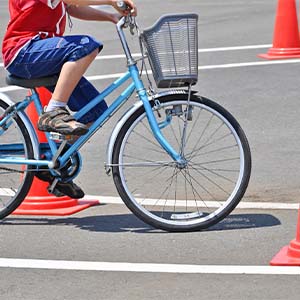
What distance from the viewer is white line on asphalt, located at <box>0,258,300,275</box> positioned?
19.4ft

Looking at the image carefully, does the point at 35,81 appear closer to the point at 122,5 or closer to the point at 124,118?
the point at 124,118

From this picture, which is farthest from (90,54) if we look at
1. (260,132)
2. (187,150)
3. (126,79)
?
(260,132)

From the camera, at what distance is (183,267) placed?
6.05 meters

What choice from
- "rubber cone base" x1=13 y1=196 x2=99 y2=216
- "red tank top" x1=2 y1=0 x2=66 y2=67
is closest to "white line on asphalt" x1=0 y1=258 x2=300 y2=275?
"rubber cone base" x1=13 y1=196 x2=99 y2=216

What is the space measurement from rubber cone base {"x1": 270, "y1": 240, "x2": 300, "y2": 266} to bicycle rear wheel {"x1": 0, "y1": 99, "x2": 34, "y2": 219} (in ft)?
5.72

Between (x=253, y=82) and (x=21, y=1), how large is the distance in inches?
226

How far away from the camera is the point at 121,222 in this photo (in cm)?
709

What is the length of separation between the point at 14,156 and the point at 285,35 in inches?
289

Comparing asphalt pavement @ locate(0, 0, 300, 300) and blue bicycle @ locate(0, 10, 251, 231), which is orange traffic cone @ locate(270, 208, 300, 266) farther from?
blue bicycle @ locate(0, 10, 251, 231)

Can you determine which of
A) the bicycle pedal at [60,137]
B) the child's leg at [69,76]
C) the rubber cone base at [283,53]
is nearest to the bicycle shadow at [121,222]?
the bicycle pedal at [60,137]

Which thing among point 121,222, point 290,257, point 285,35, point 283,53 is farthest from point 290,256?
point 285,35

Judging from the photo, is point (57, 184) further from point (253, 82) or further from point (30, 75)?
point (253, 82)

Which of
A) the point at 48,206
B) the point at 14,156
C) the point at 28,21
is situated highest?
the point at 28,21

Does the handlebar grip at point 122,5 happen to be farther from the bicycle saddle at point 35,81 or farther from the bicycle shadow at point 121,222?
the bicycle shadow at point 121,222
